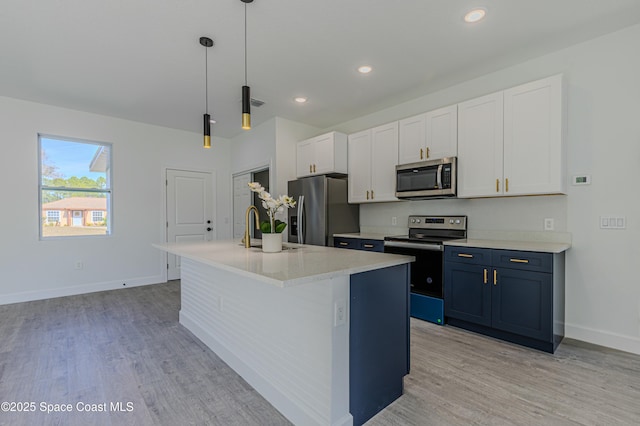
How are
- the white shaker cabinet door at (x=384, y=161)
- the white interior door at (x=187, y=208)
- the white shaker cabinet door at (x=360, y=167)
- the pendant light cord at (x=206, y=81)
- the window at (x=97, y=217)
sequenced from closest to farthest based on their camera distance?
the pendant light cord at (x=206, y=81), the white shaker cabinet door at (x=384, y=161), the white shaker cabinet door at (x=360, y=167), the window at (x=97, y=217), the white interior door at (x=187, y=208)

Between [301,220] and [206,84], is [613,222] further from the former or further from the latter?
[206,84]

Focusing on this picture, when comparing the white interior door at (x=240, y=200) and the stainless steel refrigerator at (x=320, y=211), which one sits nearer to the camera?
the stainless steel refrigerator at (x=320, y=211)

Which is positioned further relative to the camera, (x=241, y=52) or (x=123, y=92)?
(x=123, y=92)

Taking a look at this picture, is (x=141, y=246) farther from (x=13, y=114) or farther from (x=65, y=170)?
(x=13, y=114)

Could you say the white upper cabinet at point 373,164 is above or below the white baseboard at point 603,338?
above

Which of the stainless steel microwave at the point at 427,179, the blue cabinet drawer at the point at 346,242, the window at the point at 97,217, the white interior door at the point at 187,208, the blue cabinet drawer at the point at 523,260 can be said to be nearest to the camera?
the blue cabinet drawer at the point at 523,260

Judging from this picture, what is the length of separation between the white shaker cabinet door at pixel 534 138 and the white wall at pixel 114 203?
15.9 ft

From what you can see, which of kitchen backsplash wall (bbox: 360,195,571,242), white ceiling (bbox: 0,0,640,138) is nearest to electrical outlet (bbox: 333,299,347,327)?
white ceiling (bbox: 0,0,640,138)

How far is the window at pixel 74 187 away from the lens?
14.4 ft

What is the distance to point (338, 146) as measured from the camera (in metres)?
4.40

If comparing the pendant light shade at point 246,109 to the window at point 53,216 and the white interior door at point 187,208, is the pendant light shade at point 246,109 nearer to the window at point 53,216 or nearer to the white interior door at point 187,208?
the white interior door at point 187,208

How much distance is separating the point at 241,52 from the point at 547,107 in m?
2.78

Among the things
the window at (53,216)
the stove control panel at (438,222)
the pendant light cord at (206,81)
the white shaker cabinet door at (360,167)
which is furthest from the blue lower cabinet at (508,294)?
the window at (53,216)

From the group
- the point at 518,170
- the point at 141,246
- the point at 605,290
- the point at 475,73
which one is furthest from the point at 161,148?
the point at 605,290
